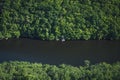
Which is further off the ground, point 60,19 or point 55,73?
point 60,19

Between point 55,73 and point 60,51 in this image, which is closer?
point 55,73

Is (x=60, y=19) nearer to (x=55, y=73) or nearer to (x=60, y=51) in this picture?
(x=60, y=51)

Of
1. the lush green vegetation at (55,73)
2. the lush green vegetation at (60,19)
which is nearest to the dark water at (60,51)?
the lush green vegetation at (60,19)

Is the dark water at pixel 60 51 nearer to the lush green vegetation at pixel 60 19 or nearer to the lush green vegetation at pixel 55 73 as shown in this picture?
the lush green vegetation at pixel 60 19

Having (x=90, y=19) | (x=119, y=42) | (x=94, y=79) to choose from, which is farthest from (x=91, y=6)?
(x=94, y=79)

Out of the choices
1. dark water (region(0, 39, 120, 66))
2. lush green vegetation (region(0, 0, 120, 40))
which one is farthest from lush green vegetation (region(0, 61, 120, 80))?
lush green vegetation (region(0, 0, 120, 40))

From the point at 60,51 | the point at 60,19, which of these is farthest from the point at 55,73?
the point at 60,19

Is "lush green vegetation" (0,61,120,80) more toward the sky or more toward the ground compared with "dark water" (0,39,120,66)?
more toward the sky

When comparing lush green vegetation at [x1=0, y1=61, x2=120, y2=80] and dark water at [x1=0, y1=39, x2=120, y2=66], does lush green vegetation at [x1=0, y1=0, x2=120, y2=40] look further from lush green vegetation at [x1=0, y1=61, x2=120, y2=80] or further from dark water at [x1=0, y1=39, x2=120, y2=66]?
lush green vegetation at [x1=0, y1=61, x2=120, y2=80]
